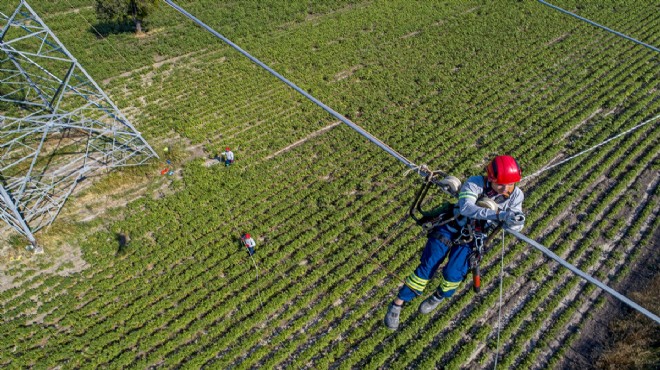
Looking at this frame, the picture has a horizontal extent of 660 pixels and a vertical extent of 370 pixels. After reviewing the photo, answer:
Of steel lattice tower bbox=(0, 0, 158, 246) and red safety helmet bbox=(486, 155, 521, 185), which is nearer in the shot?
red safety helmet bbox=(486, 155, 521, 185)

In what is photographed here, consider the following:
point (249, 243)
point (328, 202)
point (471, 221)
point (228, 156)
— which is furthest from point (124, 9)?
point (471, 221)

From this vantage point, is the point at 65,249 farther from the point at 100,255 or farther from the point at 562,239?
the point at 562,239

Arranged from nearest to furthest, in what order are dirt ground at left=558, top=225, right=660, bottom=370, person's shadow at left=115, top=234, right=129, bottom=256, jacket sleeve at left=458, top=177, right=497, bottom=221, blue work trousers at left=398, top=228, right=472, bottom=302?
jacket sleeve at left=458, top=177, right=497, bottom=221 < blue work trousers at left=398, top=228, right=472, bottom=302 < dirt ground at left=558, top=225, right=660, bottom=370 < person's shadow at left=115, top=234, right=129, bottom=256

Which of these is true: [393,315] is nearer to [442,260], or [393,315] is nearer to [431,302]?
[431,302]

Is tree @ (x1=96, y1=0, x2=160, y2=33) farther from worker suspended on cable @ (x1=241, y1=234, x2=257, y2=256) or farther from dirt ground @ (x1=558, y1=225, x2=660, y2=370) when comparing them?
dirt ground @ (x1=558, y1=225, x2=660, y2=370)

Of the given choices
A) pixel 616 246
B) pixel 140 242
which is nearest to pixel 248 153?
pixel 140 242

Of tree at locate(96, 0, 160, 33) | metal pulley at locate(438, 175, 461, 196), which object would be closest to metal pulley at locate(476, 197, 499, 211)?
metal pulley at locate(438, 175, 461, 196)

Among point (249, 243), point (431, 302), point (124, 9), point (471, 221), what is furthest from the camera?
point (124, 9)
